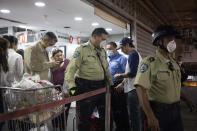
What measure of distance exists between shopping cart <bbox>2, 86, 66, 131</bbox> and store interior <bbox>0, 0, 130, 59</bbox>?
2279mm

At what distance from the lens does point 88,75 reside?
388 cm

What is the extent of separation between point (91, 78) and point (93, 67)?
0.52ft

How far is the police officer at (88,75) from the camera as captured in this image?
12.2ft

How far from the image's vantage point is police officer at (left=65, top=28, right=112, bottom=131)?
3730mm

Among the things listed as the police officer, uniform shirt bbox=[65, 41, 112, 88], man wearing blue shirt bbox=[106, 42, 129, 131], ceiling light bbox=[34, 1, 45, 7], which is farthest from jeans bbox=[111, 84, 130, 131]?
ceiling light bbox=[34, 1, 45, 7]

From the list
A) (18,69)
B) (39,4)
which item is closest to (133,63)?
(18,69)

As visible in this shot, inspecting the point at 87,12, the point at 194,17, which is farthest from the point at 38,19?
the point at 194,17

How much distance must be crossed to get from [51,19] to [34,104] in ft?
22.5

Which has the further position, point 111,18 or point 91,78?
point 111,18

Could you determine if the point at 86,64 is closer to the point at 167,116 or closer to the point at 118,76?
the point at 118,76

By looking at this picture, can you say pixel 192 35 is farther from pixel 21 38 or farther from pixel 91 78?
pixel 91 78

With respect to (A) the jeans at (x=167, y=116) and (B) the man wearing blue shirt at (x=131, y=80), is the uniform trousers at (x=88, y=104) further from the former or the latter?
(A) the jeans at (x=167, y=116)

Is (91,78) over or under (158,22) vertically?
under

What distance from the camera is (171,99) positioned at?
2854mm
